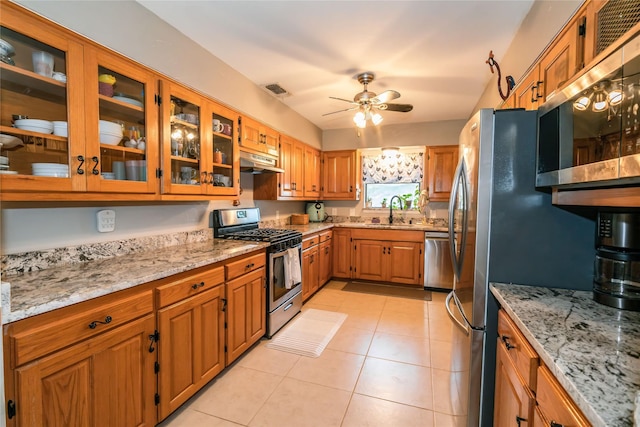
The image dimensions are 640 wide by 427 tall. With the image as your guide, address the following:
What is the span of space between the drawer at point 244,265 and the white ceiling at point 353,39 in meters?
1.74

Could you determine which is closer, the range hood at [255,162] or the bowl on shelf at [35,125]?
the bowl on shelf at [35,125]

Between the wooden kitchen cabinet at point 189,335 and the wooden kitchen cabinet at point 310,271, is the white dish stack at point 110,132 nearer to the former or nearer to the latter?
the wooden kitchen cabinet at point 189,335

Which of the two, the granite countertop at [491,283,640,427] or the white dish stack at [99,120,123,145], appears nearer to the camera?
the granite countertop at [491,283,640,427]

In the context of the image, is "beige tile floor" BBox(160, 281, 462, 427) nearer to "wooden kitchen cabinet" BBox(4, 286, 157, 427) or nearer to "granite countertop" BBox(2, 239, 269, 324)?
"wooden kitchen cabinet" BBox(4, 286, 157, 427)

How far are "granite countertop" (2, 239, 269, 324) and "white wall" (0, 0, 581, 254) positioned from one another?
197mm

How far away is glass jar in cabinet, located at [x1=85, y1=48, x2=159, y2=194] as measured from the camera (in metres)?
1.48

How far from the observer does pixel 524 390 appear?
3.20 feet

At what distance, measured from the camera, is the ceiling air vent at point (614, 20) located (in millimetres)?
926

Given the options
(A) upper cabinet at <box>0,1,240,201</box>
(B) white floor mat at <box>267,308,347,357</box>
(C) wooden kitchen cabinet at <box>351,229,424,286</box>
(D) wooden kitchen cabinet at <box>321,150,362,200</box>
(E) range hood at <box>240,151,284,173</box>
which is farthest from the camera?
(D) wooden kitchen cabinet at <box>321,150,362,200</box>

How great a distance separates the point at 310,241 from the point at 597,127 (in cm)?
291

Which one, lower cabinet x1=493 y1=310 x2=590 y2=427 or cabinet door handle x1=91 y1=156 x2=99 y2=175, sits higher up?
cabinet door handle x1=91 y1=156 x2=99 y2=175

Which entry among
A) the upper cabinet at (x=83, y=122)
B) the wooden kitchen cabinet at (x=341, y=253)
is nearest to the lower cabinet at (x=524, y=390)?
the upper cabinet at (x=83, y=122)

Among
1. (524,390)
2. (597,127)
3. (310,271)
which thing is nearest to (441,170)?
(310,271)

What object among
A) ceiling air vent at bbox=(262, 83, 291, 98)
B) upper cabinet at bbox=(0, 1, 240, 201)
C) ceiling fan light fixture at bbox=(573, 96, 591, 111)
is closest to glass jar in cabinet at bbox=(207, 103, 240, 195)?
upper cabinet at bbox=(0, 1, 240, 201)
